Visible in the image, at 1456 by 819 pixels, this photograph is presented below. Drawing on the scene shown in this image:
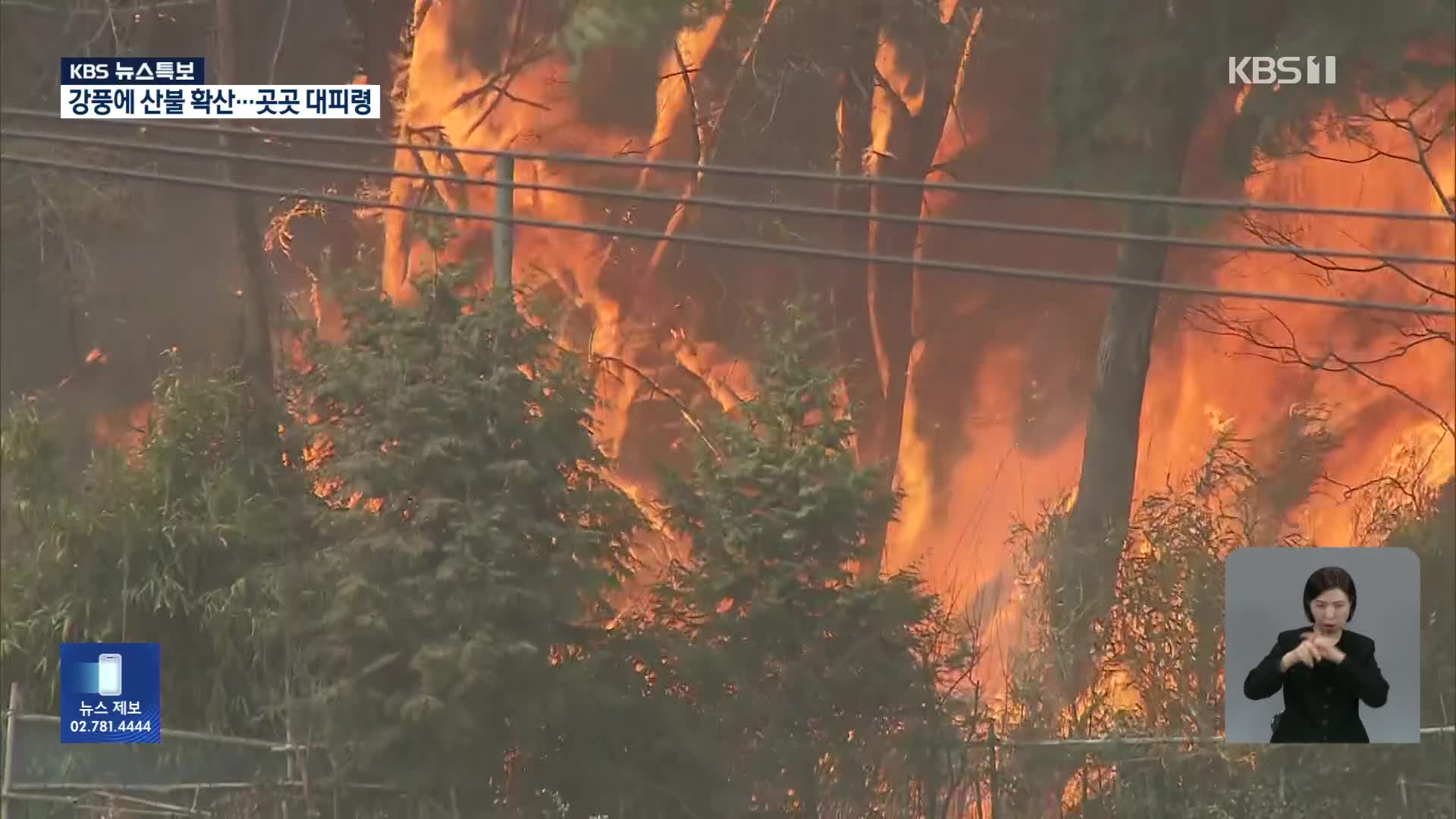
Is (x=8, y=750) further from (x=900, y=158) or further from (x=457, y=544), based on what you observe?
(x=900, y=158)

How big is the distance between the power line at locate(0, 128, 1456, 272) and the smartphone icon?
1.45 m

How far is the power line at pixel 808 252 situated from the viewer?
4758mm

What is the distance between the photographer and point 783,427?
15.7ft

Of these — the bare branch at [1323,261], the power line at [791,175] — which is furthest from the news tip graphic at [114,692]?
the bare branch at [1323,261]

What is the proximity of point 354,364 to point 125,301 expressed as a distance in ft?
2.36

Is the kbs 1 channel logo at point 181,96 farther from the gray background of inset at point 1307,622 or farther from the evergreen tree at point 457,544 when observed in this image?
the gray background of inset at point 1307,622

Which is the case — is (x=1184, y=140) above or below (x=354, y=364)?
above

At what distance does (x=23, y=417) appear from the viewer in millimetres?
5012

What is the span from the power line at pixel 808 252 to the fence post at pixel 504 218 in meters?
0.02

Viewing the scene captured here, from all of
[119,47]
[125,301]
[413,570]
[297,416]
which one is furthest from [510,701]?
[119,47]

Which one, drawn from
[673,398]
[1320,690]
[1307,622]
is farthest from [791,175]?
[1320,690]

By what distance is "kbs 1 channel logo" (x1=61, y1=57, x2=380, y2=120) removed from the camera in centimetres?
493

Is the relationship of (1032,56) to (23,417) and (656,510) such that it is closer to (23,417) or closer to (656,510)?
(656,510)

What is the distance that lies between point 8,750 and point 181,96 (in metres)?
1.92
